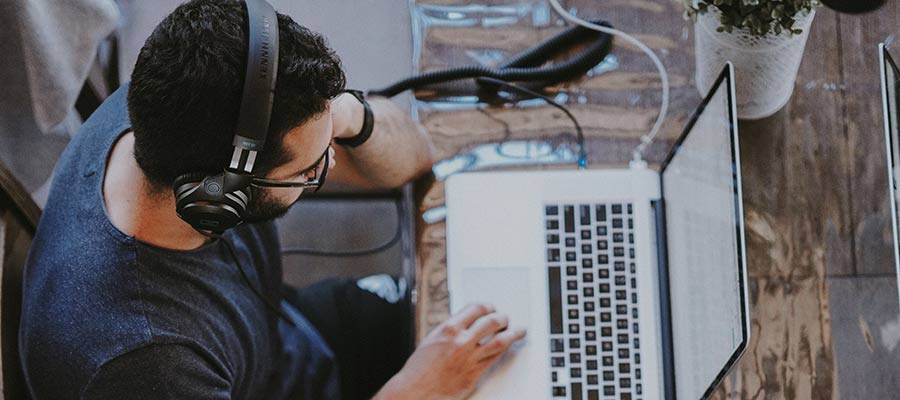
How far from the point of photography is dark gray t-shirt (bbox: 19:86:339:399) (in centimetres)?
105

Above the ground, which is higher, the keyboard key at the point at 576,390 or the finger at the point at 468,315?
the finger at the point at 468,315

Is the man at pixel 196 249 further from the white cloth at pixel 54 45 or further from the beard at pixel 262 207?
the white cloth at pixel 54 45

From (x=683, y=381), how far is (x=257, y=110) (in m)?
0.67

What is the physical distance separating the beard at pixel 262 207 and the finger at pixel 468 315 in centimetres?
31

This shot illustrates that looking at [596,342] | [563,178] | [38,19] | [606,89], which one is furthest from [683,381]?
[38,19]

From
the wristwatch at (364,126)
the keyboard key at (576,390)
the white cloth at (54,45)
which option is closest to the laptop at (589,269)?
the keyboard key at (576,390)

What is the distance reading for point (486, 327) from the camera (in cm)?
124

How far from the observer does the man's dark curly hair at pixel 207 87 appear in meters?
0.86

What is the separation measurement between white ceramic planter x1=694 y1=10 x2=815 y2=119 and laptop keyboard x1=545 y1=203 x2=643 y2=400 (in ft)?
0.71

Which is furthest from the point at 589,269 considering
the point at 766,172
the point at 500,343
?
the point at 766,172

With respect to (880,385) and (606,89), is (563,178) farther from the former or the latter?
(880,385)

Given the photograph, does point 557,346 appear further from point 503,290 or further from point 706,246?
point 706,246

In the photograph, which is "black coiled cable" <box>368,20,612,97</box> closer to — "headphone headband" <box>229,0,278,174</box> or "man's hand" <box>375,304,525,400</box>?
"man's hand" <box>375,304,525,400</box>

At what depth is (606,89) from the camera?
1.35 meters
